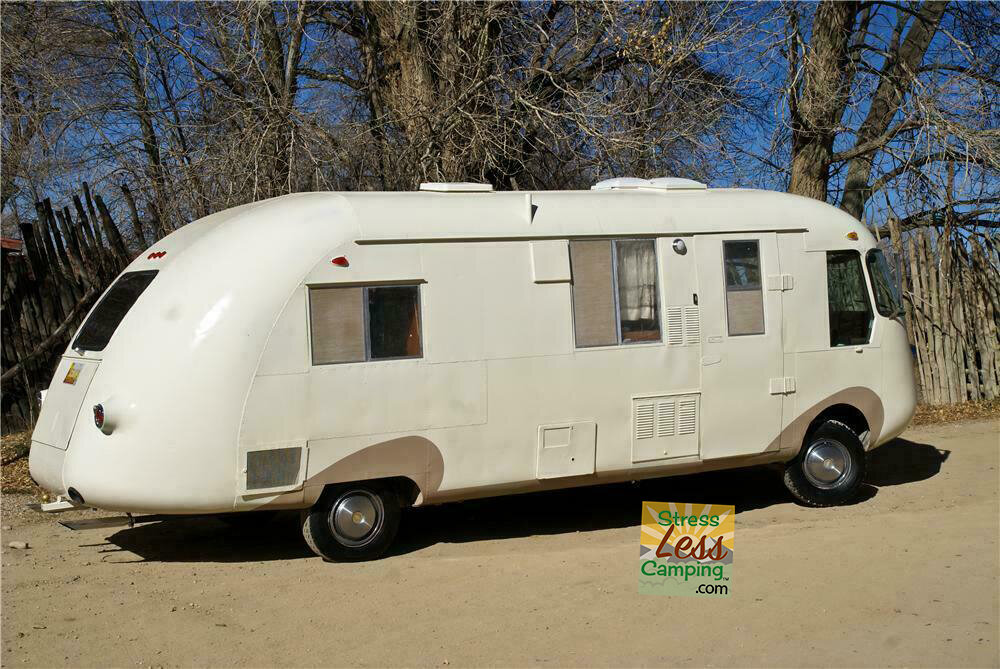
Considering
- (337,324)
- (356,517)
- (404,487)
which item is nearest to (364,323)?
(337,324)

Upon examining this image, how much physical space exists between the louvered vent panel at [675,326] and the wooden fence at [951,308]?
22.3 feet

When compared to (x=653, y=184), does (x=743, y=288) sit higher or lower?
lower

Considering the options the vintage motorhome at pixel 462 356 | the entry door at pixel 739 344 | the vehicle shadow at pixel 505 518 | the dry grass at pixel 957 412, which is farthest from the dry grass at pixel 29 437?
the entry door at pixel 739 344

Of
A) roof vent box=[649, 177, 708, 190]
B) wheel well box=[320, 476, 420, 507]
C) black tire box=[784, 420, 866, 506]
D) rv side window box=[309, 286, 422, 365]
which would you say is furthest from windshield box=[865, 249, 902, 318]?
wheel well box=[320, 476, 420, 507]

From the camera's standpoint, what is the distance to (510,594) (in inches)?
271

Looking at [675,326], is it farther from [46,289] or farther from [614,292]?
[46,289]

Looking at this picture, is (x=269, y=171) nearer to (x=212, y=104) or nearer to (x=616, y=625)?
(x=212, y=104)

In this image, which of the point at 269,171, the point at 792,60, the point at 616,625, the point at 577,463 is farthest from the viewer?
the point at 792,60

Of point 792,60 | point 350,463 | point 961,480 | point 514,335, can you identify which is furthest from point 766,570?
point 792,60

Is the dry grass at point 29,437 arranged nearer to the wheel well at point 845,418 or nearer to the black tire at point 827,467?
the wheel well at point 845,418

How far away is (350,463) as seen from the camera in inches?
293

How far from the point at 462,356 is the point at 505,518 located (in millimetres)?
2044

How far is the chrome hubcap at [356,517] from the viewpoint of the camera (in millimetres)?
7570

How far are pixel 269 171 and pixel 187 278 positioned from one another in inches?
193
